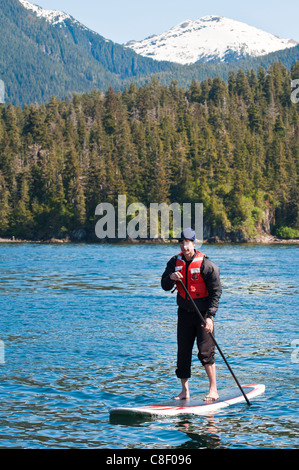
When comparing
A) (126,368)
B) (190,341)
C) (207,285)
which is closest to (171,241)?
(126,368)

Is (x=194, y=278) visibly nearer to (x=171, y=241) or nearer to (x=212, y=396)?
(x=212, y=396)

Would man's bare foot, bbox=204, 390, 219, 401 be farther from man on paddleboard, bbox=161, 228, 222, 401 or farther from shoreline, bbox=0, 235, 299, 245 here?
shoreline, bbox=0, 235, 299, 245

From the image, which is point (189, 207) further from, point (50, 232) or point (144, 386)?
point (144, 386)

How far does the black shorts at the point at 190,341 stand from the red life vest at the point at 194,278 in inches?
14.9

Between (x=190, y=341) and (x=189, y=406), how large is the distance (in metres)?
1.14

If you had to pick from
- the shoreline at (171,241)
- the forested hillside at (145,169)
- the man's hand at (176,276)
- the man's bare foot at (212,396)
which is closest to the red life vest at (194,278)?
the man's hand at (176,276)

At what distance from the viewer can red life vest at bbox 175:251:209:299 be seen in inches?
444

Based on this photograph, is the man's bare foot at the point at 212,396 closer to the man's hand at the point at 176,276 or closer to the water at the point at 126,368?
the water at the point at 126,368

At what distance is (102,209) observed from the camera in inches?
4712

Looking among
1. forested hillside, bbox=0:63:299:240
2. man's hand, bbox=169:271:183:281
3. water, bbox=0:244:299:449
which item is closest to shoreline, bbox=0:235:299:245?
forested hillside, bbox=0:63:299:240

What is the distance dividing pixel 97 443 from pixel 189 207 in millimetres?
112206

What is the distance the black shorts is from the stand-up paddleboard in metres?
0.54

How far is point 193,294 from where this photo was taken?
11.4 meters
